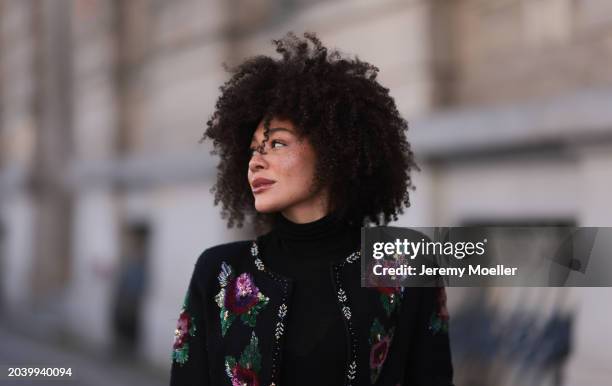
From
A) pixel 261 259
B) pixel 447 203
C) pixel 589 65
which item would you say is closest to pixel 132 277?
pixel 447 203

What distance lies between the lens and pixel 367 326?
2104 millimetres

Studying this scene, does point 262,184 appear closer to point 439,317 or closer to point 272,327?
point 272,327

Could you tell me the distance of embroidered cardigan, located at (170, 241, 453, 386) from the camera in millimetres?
2084

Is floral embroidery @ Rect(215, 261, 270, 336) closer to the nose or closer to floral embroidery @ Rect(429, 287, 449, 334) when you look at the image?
the nose

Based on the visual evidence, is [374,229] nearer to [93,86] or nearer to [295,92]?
[295,92]

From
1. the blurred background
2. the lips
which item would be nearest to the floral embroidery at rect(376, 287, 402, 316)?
the lips

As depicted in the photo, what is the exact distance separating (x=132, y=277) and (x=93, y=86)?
3.06 meters

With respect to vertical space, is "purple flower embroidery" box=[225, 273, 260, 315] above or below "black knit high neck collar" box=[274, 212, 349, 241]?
below

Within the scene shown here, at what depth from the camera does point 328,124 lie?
224 centimetres

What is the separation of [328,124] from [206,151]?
579cm

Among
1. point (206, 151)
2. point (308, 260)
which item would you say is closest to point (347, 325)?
point (308, 260)

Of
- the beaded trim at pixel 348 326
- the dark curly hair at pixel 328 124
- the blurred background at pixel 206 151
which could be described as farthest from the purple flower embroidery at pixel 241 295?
the blurred background at pixel 206 151

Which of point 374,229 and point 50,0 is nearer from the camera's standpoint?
point 374,229

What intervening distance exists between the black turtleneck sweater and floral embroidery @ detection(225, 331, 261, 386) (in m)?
0.08
